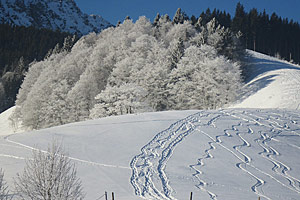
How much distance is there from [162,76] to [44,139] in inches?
1211

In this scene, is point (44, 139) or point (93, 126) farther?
point (93, 126)

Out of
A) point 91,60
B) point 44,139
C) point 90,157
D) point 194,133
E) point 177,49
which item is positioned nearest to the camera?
point 90,157

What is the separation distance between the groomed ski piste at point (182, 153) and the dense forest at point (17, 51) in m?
77.3

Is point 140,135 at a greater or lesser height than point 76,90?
lesser

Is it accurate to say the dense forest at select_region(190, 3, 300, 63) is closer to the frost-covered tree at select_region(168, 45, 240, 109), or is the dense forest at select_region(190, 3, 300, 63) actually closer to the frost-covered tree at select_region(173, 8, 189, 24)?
the frost-covered tree at select_region(173, 8, 189, 24)

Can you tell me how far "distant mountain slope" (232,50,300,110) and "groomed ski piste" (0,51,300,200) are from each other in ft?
22.5

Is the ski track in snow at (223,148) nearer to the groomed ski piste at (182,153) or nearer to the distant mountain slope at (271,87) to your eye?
the groomed ski piste at (182,153)

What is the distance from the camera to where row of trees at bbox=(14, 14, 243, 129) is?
45.9m

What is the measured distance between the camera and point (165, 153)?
19.2 meters

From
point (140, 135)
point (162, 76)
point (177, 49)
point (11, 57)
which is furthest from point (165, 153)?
point (11, 57)

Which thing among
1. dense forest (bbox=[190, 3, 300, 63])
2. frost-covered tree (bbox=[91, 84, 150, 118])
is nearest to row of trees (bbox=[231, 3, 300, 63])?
dense forest (bbox=[190, 3, 300, 63])

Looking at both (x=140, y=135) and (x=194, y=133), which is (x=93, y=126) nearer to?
(x=140, y=135)

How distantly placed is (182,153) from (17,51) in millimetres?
127554

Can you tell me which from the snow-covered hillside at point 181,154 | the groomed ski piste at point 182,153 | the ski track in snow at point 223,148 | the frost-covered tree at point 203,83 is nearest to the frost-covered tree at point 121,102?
the frost-covered tree at point 203,83
